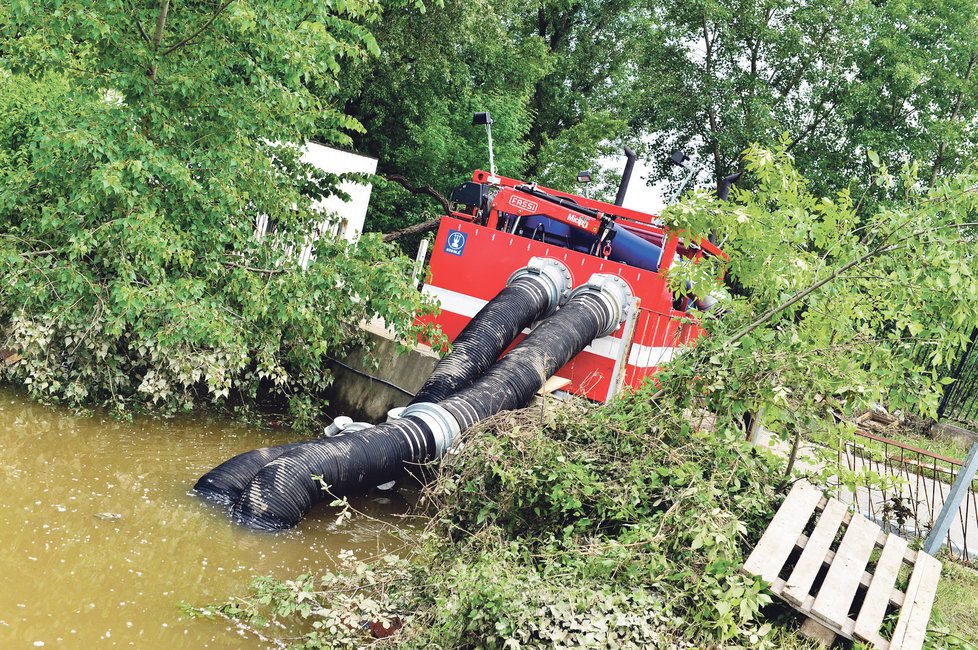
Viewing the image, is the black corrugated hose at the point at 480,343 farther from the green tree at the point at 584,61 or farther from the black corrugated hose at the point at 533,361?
the green tree at the point at 584,61

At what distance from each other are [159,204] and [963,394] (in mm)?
12658

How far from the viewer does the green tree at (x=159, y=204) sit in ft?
24.1

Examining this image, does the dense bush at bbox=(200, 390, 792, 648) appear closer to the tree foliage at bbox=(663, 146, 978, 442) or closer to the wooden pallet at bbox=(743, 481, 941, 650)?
the wooden pallet at bbox=(743, 481, 941, 650)

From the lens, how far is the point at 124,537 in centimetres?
564

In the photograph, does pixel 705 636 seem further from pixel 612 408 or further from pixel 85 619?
pixel 85 619

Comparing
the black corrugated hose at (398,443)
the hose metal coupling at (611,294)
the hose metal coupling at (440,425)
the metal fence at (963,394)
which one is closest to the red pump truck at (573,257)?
the hose metal coupling at (611,294)

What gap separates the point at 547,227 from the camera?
1080cm

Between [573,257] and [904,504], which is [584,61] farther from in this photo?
[904,504]

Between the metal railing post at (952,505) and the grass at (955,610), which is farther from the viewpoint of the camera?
the metal railing post at (952,505)

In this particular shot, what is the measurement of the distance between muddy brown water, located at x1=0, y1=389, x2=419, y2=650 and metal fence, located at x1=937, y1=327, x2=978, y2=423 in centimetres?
1004

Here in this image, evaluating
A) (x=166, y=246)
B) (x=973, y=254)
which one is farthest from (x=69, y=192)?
(x=973, y=254)

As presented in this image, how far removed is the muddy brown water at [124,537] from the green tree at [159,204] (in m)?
0.50

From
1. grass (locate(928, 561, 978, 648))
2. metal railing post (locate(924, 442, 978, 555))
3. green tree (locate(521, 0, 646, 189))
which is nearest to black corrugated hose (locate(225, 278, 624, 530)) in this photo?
metal railing post (locate(924, 442, 978, 555))

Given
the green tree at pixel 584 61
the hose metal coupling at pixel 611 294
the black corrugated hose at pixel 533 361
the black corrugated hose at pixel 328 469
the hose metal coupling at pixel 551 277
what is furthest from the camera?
the green tree at pixel 584 61
